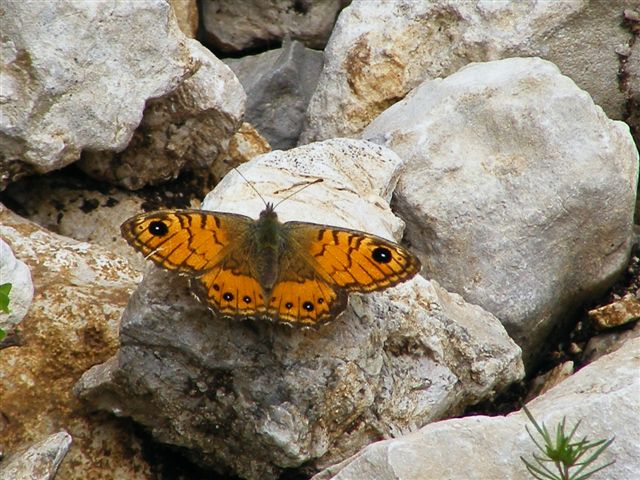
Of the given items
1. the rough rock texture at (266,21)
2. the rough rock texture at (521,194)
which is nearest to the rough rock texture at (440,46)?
the rough rock texture at (521,194)

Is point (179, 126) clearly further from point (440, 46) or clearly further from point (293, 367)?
point (293, 367)

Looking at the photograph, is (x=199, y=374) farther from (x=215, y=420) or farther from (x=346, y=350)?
(x=346, y=350)

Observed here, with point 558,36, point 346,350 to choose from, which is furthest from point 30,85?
point 558,36

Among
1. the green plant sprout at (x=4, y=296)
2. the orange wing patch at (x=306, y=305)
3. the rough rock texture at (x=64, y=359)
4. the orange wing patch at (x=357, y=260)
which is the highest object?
→ the orange wing patch at (x=357, y=260)

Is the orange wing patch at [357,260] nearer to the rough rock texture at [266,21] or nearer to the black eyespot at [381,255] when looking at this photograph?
the black eyespot at [381,255]

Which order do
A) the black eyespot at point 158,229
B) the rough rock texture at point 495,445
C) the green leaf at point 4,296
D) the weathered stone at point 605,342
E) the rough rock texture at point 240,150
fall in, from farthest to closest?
1. the rough rock texture at point 240,150
2. the weathered stone at point 605,342
3. the black eyespot at point 158,229
4. the green leaf at point 4,296
5. the rough rock texture at point 495,445

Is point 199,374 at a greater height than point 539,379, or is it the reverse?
point 199,374

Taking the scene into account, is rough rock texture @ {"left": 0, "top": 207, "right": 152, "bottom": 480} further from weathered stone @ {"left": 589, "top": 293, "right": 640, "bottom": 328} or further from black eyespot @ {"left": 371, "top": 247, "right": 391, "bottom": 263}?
weathered stone @ {"left": 589, "top": 293, "right": 640, "bottom": 328}
